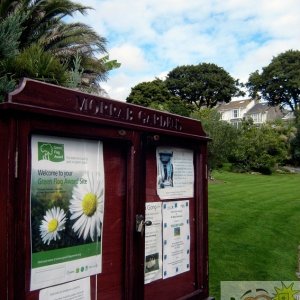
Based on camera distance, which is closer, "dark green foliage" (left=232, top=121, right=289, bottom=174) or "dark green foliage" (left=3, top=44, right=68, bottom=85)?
"dark green foliage" (left=3, top=44, right=68, bottom=85)

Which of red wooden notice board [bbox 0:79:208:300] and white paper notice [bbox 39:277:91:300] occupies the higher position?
red wooden notice board [bbox 0:79:208:300]

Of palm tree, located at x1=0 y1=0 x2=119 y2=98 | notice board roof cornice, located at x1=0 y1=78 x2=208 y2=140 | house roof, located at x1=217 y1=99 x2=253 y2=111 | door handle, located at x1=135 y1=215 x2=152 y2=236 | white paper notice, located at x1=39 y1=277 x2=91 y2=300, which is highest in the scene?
house roof, located at x1=217 y1=99 x2=253 y2=111

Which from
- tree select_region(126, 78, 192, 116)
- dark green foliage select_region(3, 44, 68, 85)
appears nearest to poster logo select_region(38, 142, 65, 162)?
dark green foliage select_region(3, 44, 68, 85)

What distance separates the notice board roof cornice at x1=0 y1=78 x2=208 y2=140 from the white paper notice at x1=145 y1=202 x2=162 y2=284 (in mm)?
589

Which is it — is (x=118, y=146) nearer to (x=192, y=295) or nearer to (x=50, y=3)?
(x=192, y=295)

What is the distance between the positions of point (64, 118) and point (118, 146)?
0.56 m

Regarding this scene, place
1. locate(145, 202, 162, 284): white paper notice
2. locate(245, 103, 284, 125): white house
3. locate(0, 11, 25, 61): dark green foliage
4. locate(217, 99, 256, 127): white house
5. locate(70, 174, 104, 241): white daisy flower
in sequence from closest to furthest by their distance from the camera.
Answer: locate(70, 174, 104, 241): white daisy flower < locate(145, 202, 162, 284): white paper notice < locate(0, 11, 25, 61): dark green foliage < locate(245, 103, 284, 125): white house < locate(217, 99, 256, 127): white house

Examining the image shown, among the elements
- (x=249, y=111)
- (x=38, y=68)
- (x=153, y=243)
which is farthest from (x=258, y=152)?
(x=249, y=111)

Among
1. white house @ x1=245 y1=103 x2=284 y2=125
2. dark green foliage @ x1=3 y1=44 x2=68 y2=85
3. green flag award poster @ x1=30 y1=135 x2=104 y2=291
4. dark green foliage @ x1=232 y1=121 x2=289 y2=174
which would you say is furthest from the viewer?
white house @ x1=245 y1=103 x2=284 y2=125

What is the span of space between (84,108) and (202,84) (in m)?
64.5

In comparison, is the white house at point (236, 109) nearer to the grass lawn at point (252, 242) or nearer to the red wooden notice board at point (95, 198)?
the grass lawn at point (252, 242)

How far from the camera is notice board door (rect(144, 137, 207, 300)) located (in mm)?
3371

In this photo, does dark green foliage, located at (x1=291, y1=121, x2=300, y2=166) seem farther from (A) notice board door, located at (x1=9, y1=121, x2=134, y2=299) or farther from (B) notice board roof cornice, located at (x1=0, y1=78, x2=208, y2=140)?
(A) notice board door, located at (x1=9, y1=121, x2=134, y2=299)

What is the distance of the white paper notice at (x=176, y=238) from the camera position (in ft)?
11.6
